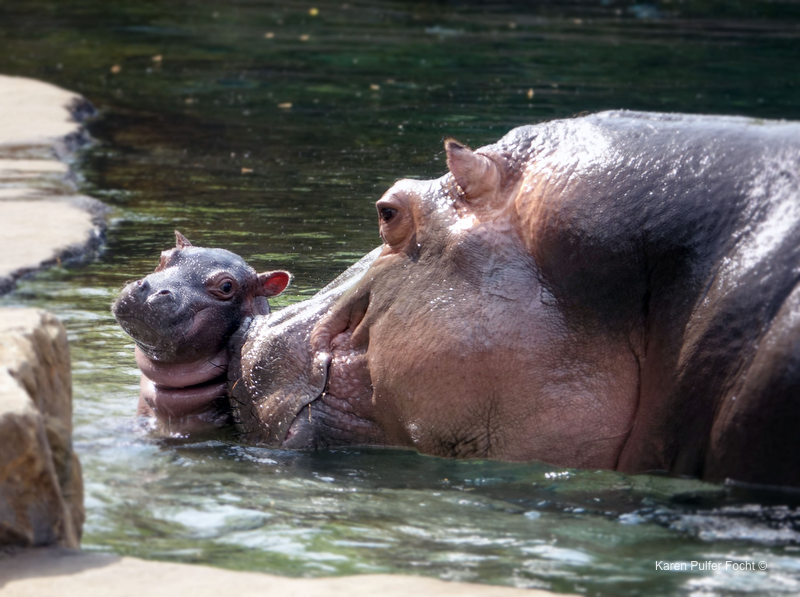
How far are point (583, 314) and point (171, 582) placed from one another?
1.32 m

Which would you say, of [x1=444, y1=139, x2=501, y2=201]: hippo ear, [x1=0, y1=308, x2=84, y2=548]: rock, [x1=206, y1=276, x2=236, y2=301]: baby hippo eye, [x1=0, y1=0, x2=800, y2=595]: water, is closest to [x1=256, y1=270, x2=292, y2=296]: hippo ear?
[x1=206, y1=276, x2=236, y2=301]: baby hippo eye

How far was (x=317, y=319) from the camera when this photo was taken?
3881 millimetres

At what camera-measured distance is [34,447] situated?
280 cm

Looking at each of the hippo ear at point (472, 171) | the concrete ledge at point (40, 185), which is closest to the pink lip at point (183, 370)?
the hippo ear at point (472, 171)

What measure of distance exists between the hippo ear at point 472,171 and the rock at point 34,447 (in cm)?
123

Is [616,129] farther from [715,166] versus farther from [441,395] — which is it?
[441,395]

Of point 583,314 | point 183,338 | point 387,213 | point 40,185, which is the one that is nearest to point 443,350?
point 583,314

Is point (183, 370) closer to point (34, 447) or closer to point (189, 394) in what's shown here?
point (189, 394)

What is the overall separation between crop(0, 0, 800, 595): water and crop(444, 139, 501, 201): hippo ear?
795 mm

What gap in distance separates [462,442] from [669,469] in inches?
23.4

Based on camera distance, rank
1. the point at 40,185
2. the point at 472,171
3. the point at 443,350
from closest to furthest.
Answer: the point at 443,350, the point at 472,171, the point at 40,185

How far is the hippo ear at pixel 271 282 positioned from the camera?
447 centimetres

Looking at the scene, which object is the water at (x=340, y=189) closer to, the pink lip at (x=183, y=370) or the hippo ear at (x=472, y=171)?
the pink lip at (x=183, y=370)

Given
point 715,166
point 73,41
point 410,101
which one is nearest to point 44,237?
point 715,166
